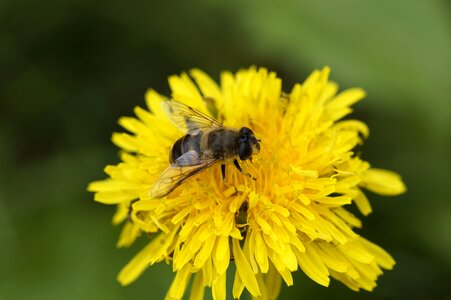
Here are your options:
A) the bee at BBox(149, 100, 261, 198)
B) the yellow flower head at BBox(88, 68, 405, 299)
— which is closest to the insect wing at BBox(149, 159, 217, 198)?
the bee at BBox(149, 100, 261, 198)

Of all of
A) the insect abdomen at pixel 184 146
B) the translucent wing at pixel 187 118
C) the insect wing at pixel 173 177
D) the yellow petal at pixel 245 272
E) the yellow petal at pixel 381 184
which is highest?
the translucent wing at pixel 187 118

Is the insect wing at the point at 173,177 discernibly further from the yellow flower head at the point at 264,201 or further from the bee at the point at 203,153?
the yellow flower head at the point at 264,201

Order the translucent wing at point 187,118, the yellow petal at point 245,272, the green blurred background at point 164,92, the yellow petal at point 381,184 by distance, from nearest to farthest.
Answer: the yellow petal at point 245,272, the translucent wing at point 187,118, the yellow petal at point 381,184, the green blurred background at point 164,92

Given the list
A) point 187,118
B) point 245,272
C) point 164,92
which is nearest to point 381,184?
point 245,272

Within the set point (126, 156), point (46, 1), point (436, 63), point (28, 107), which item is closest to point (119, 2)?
point (46, 1)

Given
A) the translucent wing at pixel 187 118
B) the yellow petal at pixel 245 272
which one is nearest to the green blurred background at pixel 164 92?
the yellow petal at pixel 245 272

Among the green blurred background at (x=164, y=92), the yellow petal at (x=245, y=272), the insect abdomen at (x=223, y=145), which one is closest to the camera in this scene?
the yellow petal at (x=245, y=272)

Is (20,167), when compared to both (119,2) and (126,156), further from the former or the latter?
(126,156)
